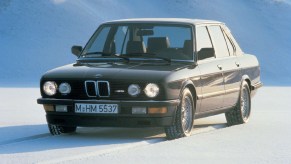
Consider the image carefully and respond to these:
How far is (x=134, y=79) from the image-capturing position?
41.7ft

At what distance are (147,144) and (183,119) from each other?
1105 mm

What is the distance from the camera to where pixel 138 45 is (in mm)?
14172

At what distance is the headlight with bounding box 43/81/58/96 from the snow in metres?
29.7

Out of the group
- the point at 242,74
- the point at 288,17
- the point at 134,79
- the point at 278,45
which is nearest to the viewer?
the point at 134,79

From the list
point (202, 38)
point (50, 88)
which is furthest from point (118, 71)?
point (202, 38)

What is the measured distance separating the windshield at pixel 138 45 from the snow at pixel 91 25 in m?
28.1

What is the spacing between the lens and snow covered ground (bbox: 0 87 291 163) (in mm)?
10805

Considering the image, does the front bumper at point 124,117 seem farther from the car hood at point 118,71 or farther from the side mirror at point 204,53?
the side mirror at point 204,53

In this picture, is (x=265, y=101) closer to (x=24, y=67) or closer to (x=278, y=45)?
(x=24, y=67)

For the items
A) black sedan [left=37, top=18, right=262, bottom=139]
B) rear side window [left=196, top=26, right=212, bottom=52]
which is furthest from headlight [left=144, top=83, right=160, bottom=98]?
rear side window [left=196, top=26, right=212, bottom=52]

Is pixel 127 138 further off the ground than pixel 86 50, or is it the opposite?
pixel 86 50

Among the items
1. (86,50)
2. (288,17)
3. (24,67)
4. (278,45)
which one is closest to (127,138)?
(86,50)

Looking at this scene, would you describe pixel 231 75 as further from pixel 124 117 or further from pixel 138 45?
pixel 124 117

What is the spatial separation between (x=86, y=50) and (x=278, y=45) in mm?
41351
